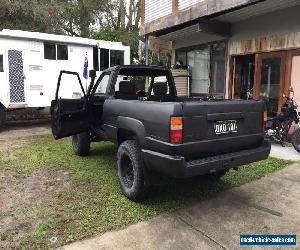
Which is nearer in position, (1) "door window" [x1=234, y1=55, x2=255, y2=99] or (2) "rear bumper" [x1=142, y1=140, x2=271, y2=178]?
(2) "rear bumper" [x1=142, y1=140, x2=271, y2=178]

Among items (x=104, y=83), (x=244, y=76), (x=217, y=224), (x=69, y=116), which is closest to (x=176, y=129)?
(x=217, y=224)

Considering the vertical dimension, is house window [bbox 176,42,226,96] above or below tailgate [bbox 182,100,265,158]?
above

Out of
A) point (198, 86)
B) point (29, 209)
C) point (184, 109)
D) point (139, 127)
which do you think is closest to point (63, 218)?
point (29, 209)

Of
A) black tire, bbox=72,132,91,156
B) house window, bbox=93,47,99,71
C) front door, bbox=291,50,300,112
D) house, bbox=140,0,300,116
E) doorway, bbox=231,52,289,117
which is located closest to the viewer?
black tire, bbox=72,132,91,156

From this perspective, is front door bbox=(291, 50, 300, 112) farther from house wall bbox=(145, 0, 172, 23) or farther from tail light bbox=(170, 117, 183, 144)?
tail light bbox=(170, 117, 183, 144)

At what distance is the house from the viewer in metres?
8.24

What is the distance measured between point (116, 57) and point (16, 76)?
4.09 m

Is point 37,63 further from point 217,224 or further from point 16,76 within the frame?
point 217,224

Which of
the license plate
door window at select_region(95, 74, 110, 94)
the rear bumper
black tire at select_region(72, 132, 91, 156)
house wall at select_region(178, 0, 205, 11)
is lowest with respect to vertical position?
black tire at select_region(72, 132, 91, 156)

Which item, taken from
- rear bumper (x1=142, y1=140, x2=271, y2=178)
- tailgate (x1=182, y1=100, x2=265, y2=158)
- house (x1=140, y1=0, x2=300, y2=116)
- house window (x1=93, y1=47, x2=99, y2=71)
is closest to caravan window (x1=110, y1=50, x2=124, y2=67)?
house window (x1=93, y1=47, x2=99, y2=71)

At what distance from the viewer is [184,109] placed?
354 cm

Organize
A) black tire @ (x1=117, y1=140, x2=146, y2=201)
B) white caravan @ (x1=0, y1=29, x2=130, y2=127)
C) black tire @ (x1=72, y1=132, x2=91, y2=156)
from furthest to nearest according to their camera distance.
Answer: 1. white caravan @ (x1=0, y1=29, x2=130, y2=127)
2. black tire @ (x1=72, y1=132, x2=91, y2=156)
3. black tire @ (x1=117, y1=140, x2=146, y2=201)

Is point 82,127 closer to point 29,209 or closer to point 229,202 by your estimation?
point 29,209

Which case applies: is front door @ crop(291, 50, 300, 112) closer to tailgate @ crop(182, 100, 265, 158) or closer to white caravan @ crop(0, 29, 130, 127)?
tailgate @ crop(182, 100, 265, 158)
